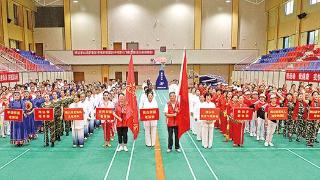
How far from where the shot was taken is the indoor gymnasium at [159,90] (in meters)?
7.73

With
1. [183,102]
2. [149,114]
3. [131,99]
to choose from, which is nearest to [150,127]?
[149,114]

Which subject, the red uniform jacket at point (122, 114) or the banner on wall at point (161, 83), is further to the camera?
the banner on wall at point (161, 83)

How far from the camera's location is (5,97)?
10875 mm

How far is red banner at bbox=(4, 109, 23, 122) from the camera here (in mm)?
8836

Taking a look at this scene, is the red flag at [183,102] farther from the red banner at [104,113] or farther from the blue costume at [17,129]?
the blue costume at [17,129]

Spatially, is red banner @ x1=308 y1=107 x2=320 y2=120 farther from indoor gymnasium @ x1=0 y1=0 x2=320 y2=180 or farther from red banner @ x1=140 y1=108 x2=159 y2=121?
red banner @ x1=140 y1=108 x2=159 y2=121

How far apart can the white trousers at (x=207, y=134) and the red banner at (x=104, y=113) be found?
299 cm

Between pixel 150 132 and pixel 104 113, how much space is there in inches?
65.1

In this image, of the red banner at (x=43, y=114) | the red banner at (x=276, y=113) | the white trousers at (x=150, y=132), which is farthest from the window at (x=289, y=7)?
the red banner at (x=43, y=114)

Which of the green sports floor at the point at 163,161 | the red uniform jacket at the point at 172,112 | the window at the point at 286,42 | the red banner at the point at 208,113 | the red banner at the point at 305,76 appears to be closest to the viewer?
the green sports floor at the point at 163,161

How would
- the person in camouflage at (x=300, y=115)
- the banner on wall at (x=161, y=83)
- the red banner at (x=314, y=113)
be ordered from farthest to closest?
the banner on wall at (x=161, y=83), the person in camouflage at (x=300, y=115), the red banner at (x=314, y=113)

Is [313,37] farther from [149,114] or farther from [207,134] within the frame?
[149,114]

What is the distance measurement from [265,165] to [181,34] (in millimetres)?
27838

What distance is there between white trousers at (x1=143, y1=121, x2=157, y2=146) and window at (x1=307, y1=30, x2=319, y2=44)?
791 inches
